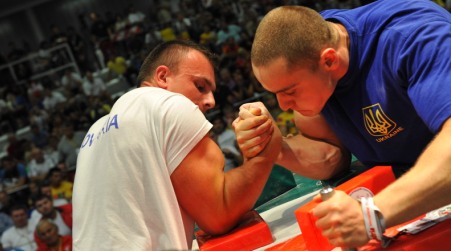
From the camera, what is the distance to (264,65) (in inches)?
68.9

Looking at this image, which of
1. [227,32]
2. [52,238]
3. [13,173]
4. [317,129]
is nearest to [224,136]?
[52,238]

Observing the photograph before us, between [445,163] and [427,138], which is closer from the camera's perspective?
[445,163]

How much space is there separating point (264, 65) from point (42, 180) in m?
6.59

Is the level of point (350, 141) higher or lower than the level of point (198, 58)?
lower

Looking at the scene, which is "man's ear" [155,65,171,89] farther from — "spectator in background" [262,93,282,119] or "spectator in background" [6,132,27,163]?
"spectator in background" [6,132,27,163]

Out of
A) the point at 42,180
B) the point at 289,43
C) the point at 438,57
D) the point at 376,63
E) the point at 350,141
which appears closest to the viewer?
the point at 438,57

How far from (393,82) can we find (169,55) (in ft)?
2.95

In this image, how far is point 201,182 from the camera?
71.4 inches

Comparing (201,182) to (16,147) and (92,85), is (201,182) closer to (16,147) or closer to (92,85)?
(16,147)

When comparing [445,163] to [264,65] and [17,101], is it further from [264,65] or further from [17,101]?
[17,101]

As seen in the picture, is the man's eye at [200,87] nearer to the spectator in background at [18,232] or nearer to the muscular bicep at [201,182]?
the muscular bicep at [201,182]

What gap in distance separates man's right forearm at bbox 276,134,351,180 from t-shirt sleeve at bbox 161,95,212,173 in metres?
0.58

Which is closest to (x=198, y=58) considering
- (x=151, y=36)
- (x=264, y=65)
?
(x=264, y=65)

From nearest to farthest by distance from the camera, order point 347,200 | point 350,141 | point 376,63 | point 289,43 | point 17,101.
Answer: point 347,200, point 289,43, point 376,63, point 350,141, point 17,101
